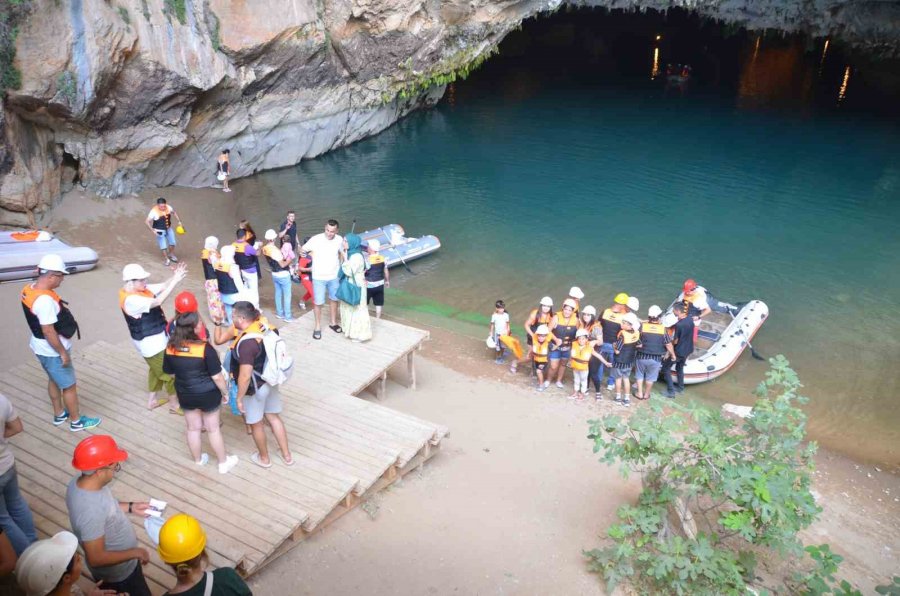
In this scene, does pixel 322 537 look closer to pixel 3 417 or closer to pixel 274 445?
pixel 274 445

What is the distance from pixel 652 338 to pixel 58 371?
681 centimetres

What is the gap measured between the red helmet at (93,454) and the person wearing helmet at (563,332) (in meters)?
5.90

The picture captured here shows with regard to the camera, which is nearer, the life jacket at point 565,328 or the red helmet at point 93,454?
the red helmet at point 93,454

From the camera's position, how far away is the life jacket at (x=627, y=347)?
27.8 feet

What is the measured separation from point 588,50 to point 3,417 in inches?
1444

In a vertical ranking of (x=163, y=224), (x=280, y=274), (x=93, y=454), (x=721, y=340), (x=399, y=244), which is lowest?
(x=721, y=340)

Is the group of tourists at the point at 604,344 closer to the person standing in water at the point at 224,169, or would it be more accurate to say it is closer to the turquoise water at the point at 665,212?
the turquoise water at the point at 665,212

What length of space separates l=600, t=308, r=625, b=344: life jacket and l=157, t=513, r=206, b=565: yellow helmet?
6.55m

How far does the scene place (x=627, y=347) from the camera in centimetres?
851

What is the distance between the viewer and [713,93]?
1140 inches

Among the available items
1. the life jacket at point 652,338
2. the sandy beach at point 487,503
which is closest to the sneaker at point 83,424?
the sandy beach at point 487,503

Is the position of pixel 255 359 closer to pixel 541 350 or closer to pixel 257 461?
pixel 257 461

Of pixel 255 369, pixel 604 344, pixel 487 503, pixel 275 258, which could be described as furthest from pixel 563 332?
pixel 255 369

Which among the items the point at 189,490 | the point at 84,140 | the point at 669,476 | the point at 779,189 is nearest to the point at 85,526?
the point at 189,490
